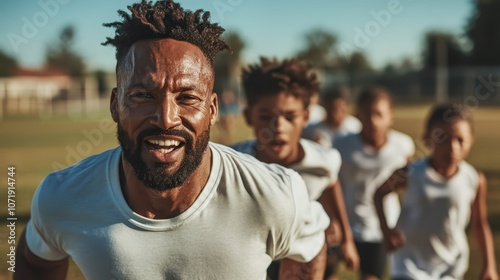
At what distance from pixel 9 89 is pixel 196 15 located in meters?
49.3

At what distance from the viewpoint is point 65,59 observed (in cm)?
6219

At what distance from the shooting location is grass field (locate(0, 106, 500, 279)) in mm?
9055

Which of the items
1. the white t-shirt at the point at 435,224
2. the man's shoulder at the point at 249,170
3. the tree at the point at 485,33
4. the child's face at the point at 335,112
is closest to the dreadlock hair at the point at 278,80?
the white t-shirt at the point at 435,224

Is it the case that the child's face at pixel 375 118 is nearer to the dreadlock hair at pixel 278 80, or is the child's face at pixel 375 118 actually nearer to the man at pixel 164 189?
the dreadlock hair at pixel 278 80

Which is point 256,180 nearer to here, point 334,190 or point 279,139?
point 279,139

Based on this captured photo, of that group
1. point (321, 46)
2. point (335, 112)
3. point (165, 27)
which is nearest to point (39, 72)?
point (321, 46)

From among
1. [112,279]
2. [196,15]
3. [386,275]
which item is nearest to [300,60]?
[386,275]

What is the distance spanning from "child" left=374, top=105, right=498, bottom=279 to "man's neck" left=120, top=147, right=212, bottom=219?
8.61 feet

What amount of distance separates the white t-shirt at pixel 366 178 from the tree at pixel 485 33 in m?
47.4

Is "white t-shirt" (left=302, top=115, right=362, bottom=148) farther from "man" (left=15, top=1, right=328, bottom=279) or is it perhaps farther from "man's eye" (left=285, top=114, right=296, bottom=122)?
"man" (left=15, top=1, right=328, bottom=279)

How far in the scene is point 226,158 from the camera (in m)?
2.89

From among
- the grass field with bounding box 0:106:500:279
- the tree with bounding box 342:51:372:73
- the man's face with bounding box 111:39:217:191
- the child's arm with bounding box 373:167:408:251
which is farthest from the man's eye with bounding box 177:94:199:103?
the tree with bounding box 342:51:372:73

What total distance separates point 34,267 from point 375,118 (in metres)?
4.42

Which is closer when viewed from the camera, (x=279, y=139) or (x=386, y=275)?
(x=279, y=139)
